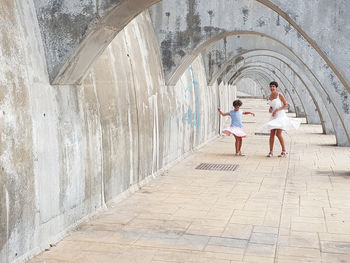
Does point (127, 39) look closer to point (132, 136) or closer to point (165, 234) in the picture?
point (132, 136)

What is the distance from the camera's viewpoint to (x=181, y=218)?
671 cm

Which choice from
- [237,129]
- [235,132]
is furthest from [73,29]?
[237,129]

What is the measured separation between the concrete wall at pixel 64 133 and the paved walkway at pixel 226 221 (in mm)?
343

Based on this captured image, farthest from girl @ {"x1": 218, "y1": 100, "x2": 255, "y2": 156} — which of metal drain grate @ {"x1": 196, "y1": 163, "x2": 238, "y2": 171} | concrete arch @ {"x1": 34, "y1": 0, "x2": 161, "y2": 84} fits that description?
concrete arch @ {"x1": 34, "y1": 0, "x2": 161, "y2": 84}

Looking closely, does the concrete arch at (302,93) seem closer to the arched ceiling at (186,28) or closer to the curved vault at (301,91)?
the curved vault at (301,91)

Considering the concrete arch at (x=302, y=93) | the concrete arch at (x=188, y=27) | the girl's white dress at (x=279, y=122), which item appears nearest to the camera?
the concrete arch at (x=188, y=27)

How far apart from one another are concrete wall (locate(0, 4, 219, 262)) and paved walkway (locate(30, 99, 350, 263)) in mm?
343

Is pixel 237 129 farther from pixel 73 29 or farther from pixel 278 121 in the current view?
pixel 73 29

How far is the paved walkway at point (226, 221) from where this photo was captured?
5.30 meters

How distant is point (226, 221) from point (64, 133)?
2.31m

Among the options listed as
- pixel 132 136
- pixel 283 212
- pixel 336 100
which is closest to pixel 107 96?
pixel 132 136

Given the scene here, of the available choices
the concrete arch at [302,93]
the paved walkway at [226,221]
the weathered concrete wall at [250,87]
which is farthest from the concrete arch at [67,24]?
the weathered concrete wall at [250,87]

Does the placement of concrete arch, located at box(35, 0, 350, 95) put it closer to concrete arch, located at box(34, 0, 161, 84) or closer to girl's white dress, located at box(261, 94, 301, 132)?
concrete arch, located at box(34, 0, 161, 84)

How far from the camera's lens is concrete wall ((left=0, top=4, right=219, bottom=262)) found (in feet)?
16.0
